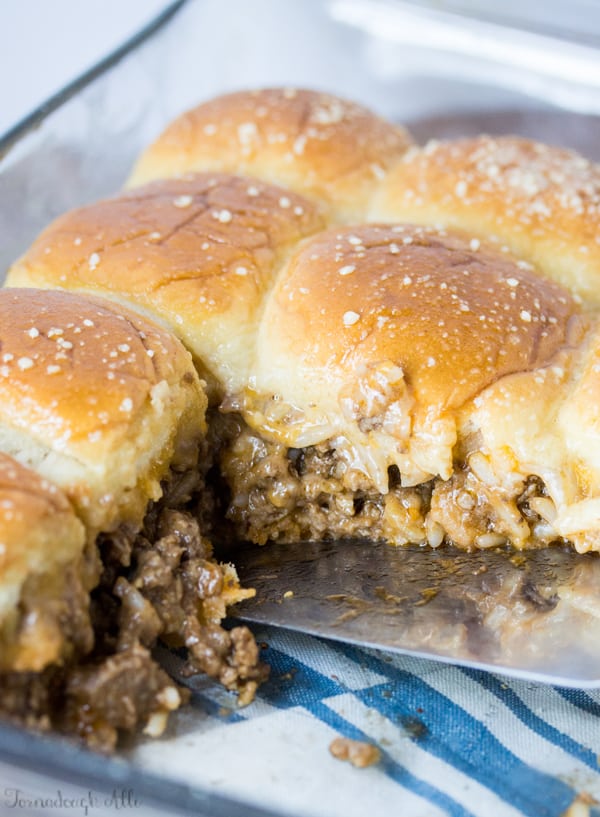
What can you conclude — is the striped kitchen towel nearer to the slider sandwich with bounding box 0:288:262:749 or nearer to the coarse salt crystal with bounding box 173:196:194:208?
the slider sandwich with bounding box 0:288:262:749

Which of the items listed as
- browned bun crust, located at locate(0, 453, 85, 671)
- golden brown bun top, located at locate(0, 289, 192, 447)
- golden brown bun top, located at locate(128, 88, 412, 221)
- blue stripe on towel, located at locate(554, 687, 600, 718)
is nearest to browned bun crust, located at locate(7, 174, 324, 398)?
golden brown bun top, located at locate(0, 289, 192, 447)

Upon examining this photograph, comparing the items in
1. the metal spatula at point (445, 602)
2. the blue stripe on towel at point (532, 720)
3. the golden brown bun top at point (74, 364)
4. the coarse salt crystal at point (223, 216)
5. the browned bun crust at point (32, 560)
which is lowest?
the blue stripe on towel at point (532, 720)

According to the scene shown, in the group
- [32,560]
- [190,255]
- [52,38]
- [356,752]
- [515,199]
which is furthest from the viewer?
[52,38]

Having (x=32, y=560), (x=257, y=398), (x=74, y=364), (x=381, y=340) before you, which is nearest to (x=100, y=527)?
(x=32, y=560)

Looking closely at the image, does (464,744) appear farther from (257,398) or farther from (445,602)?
(257,398)

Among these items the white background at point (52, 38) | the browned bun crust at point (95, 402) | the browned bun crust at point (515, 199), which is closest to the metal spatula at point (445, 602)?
the browned bun crust at point (95, 402)

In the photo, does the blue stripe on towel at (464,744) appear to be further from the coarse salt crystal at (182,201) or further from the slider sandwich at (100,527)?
the coarse salt crystal at (182,201)
